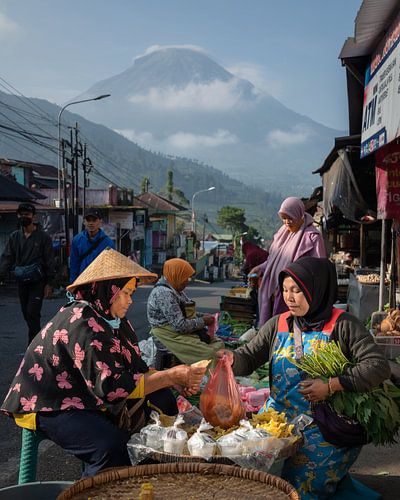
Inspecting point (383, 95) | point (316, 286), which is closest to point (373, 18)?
point (383, 95)

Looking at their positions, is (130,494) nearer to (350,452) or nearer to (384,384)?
(350,452)

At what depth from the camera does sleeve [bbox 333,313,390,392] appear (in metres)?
3.27

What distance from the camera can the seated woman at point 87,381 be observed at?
2977 mm

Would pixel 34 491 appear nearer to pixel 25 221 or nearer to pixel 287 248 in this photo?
pixel 287 248

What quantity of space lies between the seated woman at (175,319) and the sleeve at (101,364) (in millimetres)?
2495

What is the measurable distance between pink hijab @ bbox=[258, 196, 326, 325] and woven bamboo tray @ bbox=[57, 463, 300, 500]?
11.0 ft

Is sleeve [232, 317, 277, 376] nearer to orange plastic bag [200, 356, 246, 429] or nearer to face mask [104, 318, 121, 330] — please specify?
orange plastic bag [200, 356, 246, 429]

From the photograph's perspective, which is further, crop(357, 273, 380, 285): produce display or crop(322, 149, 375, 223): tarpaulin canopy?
crop(357, 273, 380, 285): produce display

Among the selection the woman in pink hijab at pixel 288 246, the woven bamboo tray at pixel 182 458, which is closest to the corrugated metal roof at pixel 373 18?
the woman in pink hijab at pixel 288 246

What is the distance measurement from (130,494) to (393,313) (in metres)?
4.34

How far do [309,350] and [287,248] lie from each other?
9.63 ft

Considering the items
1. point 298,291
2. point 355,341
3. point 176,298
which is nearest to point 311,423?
point 355,341

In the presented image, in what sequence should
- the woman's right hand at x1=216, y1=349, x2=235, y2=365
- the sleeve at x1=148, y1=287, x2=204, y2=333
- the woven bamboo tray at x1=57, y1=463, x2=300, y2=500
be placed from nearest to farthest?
the woven bamboo tray at x1=57, y1=463, x2=300, y2=500
the woman's right hand at x1=216, y1=349, x2=235, y2=365
the sleeve at x1=148, y1=287, x2=204, y2=333

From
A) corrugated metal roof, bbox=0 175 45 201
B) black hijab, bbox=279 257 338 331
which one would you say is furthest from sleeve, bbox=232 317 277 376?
corrugated metal roof, bbox=0 175 45 201
